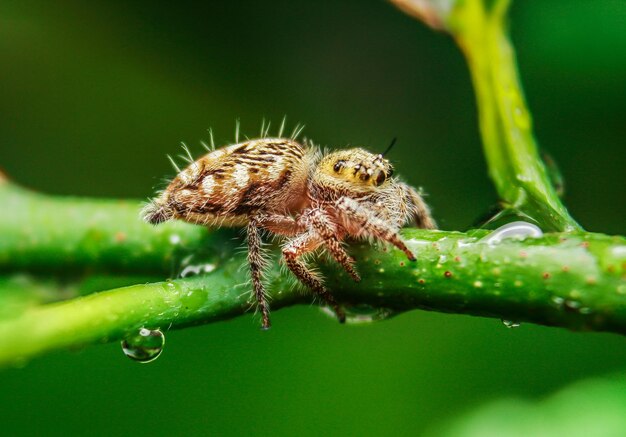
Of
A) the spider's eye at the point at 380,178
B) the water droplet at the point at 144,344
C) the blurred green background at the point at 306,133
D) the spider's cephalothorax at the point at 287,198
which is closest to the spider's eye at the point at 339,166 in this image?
the spider's cephalothorax at the point at 287,198

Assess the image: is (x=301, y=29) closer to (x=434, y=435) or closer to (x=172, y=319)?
(x=434, y=435)

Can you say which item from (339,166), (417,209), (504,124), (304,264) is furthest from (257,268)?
(504,124)

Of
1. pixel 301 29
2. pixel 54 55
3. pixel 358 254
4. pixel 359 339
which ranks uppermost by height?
pixel 301 29

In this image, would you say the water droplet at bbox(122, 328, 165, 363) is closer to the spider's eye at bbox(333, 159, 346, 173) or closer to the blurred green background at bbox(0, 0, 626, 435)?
the spider's eye at bbox(333, 159, 346, 173)

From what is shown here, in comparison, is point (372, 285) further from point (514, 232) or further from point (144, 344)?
point (144, 344)

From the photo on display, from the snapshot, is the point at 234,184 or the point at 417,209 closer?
the point at 234,184

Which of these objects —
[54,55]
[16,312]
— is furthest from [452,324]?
[54,55]

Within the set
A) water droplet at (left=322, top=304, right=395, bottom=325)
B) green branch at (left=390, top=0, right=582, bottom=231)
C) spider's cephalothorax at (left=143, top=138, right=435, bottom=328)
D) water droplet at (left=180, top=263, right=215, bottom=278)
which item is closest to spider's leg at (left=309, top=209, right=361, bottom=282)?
spider's cephalothorax at (left=143, top=138, right=435, bottom=328)
